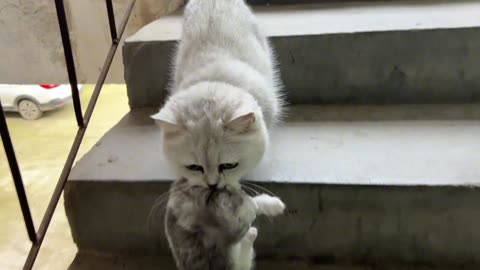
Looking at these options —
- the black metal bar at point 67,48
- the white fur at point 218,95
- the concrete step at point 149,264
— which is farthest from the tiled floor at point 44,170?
the white fur at point 218,95

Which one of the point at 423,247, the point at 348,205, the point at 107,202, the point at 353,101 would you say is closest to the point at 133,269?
the point at 107,202

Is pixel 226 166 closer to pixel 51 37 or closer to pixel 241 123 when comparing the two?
pixel 241 123

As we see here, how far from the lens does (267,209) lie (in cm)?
103

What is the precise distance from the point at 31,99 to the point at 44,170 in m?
0.96

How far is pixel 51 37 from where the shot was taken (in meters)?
2.33

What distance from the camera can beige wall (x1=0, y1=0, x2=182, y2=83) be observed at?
7.38 feet

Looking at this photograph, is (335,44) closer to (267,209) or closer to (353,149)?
(353,149)

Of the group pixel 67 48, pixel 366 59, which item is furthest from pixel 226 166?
pixel 366 59

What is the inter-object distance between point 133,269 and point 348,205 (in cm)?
54

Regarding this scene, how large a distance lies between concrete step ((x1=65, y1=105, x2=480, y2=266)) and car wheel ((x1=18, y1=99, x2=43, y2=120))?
190 cm

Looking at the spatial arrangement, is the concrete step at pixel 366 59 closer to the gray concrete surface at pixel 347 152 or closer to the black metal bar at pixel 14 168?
the gray concrete surface at pixel 347 152

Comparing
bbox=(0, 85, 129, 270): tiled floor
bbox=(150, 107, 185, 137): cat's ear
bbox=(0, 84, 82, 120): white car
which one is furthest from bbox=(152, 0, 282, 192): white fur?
bbox=(0, 84, 82, 120): white car

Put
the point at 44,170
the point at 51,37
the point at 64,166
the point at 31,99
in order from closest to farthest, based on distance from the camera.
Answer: the point at 64,166, the point at 44,170, the point at 51,37, the point at 31,99

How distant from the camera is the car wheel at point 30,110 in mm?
3023
